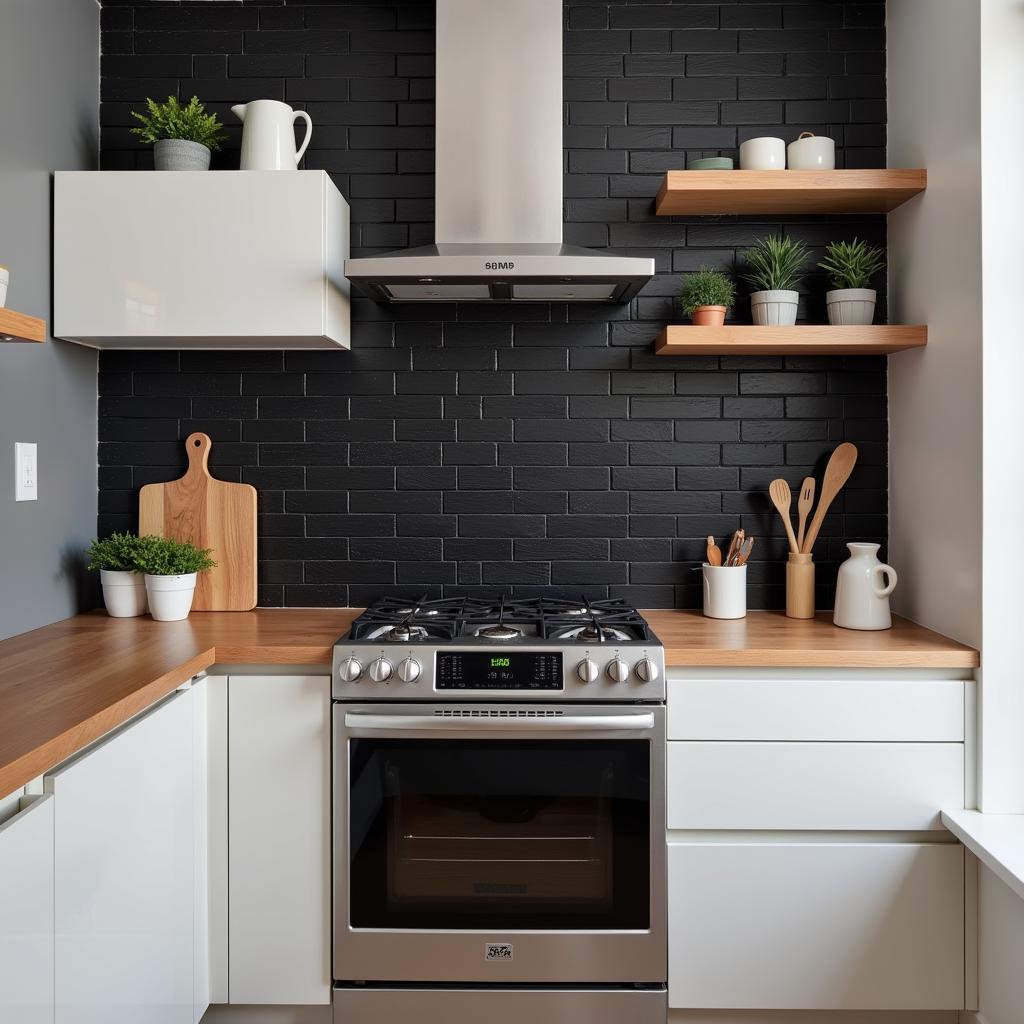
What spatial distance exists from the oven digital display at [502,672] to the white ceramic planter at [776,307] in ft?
3.69

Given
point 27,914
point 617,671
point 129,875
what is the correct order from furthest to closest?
point 617,671, point 129,875, point 27,914

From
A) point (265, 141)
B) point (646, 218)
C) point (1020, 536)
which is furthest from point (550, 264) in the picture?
point (1020, 536)

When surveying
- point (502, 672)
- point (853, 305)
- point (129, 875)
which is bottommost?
point (129, 875)

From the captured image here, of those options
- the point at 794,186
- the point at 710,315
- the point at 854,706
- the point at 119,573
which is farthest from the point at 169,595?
the point at 794,186

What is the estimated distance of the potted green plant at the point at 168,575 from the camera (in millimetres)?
2393

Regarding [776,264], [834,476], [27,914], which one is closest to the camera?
[27,914]

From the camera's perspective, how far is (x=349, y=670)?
1.99 metres

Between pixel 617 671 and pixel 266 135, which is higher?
pixel 266 135

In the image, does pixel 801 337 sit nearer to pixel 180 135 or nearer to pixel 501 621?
pixel 501 621

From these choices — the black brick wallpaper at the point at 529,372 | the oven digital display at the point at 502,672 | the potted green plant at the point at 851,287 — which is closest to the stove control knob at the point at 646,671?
the oven digital display at the point at 502,672

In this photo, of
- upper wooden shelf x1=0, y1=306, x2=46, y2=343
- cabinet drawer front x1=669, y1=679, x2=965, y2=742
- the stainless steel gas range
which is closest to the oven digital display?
the stainless steel gas range

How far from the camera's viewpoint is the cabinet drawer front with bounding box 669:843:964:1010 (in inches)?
80.7

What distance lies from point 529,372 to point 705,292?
0.55 m

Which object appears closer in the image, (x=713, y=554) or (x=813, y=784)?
(x=813, y=784)
